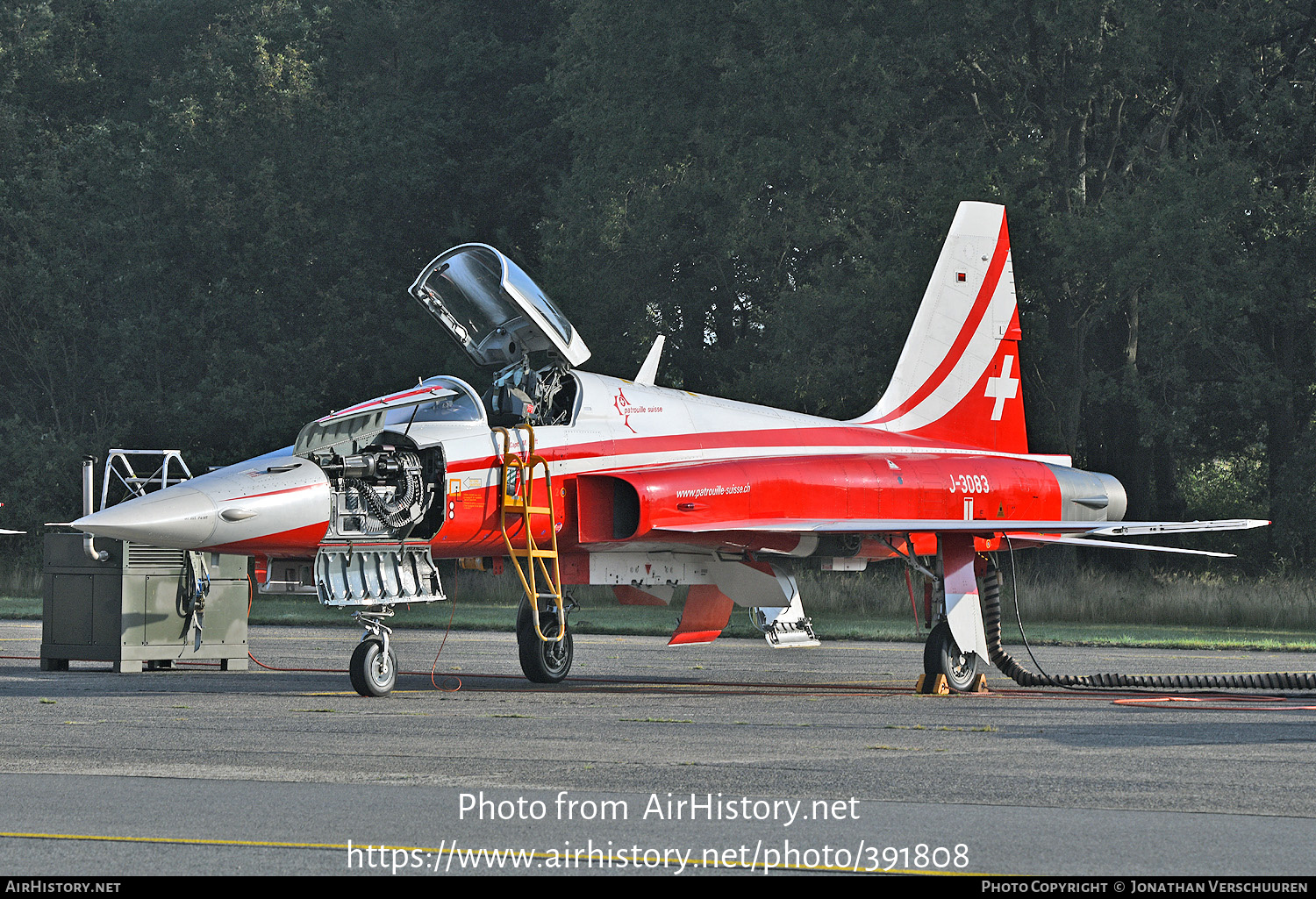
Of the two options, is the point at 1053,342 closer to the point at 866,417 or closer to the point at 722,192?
the point at 722,192

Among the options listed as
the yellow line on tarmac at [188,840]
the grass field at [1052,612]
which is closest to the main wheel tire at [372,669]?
the yellow line on tarmac at [188,840]

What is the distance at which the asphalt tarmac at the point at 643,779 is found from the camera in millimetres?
6449

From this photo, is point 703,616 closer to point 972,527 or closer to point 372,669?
point 972,527

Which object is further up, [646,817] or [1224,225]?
[1224,225]

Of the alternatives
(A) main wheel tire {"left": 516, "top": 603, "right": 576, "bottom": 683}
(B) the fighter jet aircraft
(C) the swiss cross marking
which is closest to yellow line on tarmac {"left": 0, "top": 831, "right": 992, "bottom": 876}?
(B) the fighter jet aircraft

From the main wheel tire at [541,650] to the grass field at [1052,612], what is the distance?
785 cm

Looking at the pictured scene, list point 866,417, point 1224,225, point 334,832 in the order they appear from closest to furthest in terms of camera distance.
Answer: point 334,832 < point 866,417 < point 1224,225

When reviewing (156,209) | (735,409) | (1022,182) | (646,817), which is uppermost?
(156,209)

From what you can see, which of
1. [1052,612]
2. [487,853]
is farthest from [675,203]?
[487,853]

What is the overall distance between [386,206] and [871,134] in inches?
696

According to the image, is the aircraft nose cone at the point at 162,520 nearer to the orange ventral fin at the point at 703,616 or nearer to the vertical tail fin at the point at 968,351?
the orange ventral fin at the point at 703,616

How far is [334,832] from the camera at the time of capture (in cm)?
693

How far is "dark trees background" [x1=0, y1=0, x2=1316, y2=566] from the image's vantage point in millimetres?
36188

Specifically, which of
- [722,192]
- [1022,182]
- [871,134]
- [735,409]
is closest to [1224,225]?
[1022,182]
